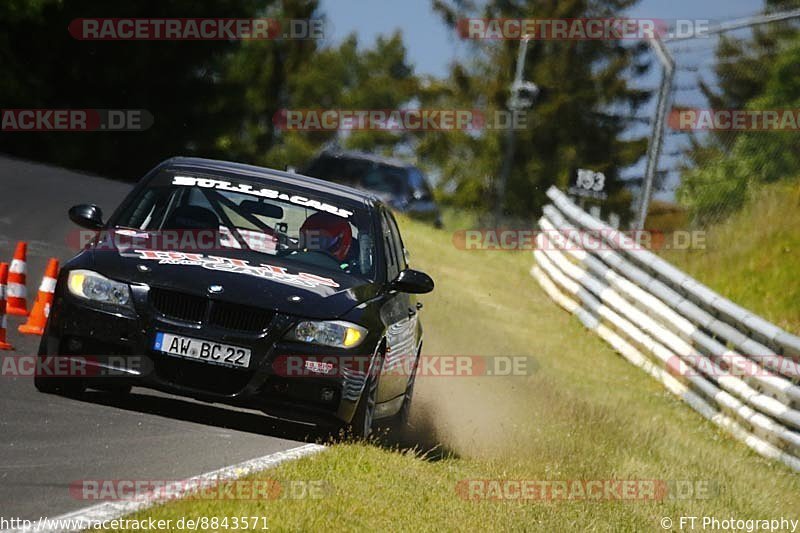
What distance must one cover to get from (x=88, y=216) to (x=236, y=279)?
1.32 m

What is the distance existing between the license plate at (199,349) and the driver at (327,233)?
4.74 ft

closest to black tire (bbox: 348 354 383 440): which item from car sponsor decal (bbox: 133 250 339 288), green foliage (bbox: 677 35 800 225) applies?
car sponsor decal (bbox: 133 250 339 288)

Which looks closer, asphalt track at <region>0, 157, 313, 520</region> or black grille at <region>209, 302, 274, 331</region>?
asphalt track at <region>0, 157, 313, 520</region>

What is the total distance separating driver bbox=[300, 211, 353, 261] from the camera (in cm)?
949

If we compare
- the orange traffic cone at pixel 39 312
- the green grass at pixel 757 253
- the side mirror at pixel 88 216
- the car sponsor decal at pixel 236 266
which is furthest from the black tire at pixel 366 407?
the green grass at pixel 757 253

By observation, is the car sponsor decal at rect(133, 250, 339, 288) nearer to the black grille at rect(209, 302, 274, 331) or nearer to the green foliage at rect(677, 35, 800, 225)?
the black grille at rect(209, 302, 274, 331)

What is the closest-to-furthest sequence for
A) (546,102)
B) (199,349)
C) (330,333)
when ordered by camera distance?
(199,349)
(330,333)
(546,102)

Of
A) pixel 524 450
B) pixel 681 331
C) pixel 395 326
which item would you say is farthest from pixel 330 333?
pixel 681 331

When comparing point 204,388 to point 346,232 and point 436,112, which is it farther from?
point 436,112

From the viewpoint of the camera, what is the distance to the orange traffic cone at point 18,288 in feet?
42.2

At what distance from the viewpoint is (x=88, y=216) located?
30.3 ft

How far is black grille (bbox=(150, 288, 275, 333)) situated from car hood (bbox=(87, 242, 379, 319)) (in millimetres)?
41

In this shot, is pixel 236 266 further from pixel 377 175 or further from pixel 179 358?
pixel 377 175

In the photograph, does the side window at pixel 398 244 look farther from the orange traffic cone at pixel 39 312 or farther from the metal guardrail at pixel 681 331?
the metal guardrail at pixel 681 331
